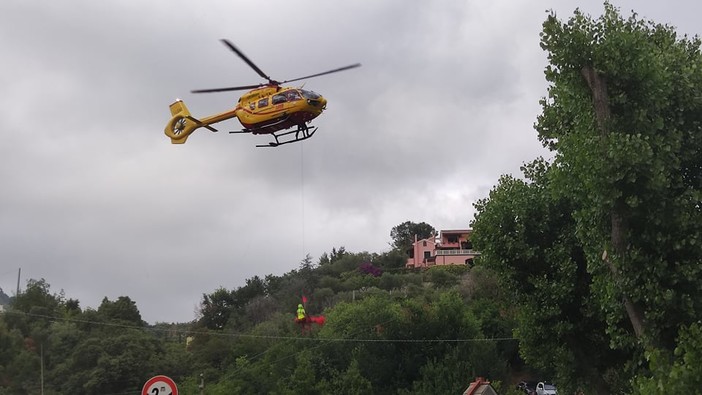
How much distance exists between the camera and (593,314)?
48.3 feet

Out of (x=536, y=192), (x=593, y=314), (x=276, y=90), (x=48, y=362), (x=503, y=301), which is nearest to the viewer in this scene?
(x=593, y=314)


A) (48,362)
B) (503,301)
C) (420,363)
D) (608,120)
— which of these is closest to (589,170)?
(608,120)

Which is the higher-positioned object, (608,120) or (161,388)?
(608,120)

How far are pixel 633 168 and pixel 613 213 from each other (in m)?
0.82

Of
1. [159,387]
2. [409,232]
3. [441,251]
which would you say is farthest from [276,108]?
[409,232]

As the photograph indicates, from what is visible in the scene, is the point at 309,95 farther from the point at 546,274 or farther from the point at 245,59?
the point at 546,274

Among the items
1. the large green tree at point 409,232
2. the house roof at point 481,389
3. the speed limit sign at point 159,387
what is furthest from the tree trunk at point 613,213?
the large green tree at point 409,232

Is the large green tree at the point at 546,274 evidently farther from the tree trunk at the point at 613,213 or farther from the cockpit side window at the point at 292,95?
the cockpit side window at the point at 292,95

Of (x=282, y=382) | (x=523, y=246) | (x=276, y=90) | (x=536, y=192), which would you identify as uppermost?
(x=276, y=90)

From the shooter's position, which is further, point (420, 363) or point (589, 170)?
point (420, 363)

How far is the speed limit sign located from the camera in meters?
11.5

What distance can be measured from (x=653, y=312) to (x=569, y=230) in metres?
3.60

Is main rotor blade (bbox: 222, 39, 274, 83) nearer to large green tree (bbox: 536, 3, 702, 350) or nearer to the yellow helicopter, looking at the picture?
the yellow helicopter

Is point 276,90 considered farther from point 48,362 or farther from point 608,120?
point 48,362
